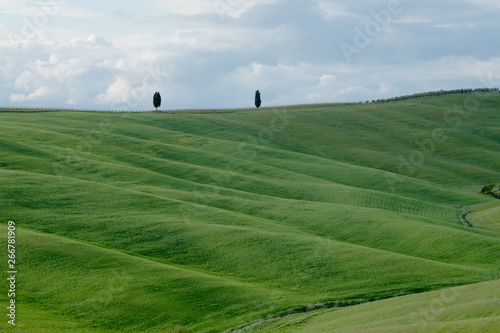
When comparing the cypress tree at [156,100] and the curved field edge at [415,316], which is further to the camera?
the cypress tree at [156,100]

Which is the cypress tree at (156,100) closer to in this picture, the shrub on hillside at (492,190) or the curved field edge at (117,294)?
the shrub on hillside at (492,190)

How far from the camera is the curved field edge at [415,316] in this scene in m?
17.2

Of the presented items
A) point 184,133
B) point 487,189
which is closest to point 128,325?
point 487,189

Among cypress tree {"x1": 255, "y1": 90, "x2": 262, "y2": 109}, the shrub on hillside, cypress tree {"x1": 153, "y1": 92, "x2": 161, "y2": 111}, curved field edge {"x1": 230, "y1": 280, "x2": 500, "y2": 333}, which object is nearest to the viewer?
curved field edge {"x1": 230, "y1": 280, "x2": 500, "y2": 333}

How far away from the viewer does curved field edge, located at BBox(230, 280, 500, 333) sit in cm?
1722

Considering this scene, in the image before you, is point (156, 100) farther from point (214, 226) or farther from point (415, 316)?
point (415, 316)

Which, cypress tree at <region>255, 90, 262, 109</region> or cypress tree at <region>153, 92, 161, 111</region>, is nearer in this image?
cypress tree at <region>153, 92, 161, 111</region>

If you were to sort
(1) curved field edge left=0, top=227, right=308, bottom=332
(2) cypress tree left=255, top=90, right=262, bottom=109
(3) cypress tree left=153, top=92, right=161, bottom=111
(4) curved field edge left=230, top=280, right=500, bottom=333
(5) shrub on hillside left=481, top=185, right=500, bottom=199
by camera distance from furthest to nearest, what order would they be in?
(2) cypress tree left=255, top=90, right=262, bottom=109
(3) cypress tree left=153, top=92, right=161, bottom=111
(5) shrub on hillside left=481, top=185, right=500, bottom=199
(1) curved field edge left=0, top=227, right=308, bottom=332
(4) curved field edge left=230, top=280, right=500, bottom=333

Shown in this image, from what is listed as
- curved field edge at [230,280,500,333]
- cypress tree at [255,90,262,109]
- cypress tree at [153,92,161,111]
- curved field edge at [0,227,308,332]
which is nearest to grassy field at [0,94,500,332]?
curved field edge at [0,227,308,332]

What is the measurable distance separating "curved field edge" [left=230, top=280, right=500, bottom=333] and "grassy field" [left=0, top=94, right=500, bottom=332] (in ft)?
7.08

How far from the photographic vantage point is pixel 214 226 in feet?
126

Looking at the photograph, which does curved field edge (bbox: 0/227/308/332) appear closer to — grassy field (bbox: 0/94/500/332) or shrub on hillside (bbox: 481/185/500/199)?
grassy field (bbox: 0/94/500/332)

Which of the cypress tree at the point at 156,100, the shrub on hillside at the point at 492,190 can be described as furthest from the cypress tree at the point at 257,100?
the shrub on hillside at the point at 492,190

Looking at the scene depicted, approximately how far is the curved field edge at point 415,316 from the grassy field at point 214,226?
7.08 feet
